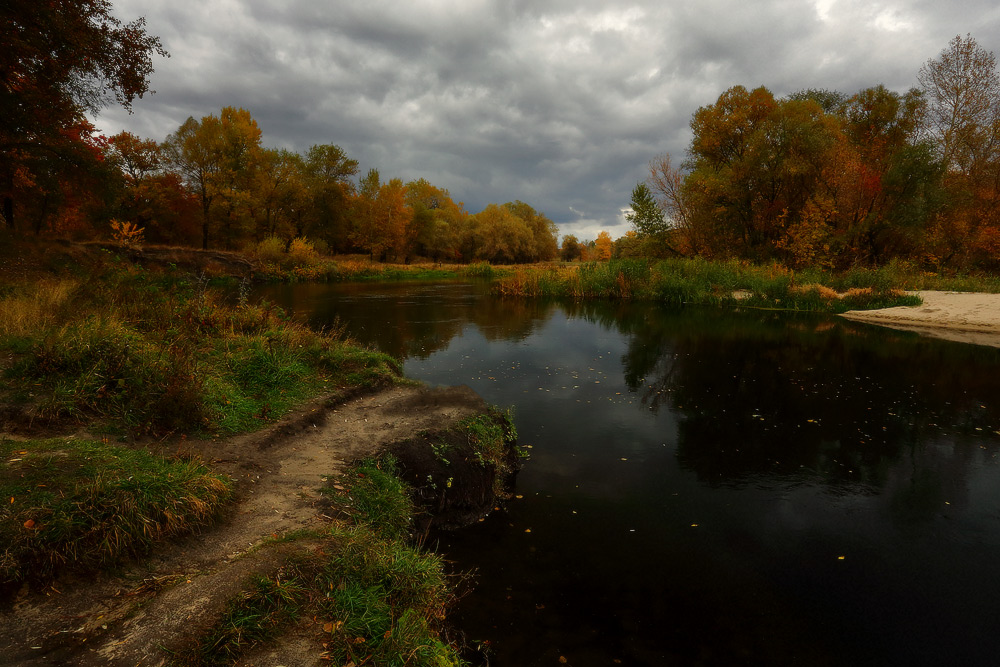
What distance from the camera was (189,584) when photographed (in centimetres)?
300

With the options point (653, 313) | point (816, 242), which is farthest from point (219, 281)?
point (816, 242)

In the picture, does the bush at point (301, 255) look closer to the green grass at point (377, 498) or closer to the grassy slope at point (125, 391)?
the grassy slope at point (125, 391)

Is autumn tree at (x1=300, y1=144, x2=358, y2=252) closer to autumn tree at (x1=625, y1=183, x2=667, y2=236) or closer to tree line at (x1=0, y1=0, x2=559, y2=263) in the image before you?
tree line at (x1=0, y1=0, x2=559, y2=263)

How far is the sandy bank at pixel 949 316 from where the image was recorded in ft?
57.9

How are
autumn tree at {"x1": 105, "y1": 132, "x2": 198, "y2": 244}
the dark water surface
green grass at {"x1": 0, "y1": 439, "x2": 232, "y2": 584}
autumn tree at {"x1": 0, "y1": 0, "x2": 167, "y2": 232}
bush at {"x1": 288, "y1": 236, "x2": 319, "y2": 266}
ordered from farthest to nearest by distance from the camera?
bush at {"x1": 288, "y1": 236, "x2": 319, "y2": 266} → autumn tree at {"x1": 105, "y1": 132, "x2": 198, "y2": 244} → autumn tree at {"x1": 0, "y1": 0, "x2": 167, "y2": 232} → the dark water surface → green grass at {"x1": 0, "y1": 439, "x2": 232, "y2": 584}

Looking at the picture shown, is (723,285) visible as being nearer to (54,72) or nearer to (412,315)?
(412,315)

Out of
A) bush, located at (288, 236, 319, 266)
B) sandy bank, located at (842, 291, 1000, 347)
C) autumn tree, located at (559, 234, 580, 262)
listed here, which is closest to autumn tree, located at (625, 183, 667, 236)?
sandy bank, located at (842, 291, 1000, 347)

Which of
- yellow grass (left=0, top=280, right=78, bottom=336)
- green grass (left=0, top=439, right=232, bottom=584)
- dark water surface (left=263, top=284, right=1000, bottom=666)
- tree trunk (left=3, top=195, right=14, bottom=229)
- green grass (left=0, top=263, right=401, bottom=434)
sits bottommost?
dark water surface (left=263, top=284, right=1000, bottom=666)

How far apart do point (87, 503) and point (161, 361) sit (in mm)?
3030

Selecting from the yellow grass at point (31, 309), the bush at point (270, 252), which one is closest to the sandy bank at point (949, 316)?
the yellow grass at point (31, 309)

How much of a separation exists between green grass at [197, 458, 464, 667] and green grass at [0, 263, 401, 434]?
119 inches

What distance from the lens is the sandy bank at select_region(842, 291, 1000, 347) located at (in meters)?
17.7

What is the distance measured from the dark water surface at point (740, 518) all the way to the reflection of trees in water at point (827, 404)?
5cm

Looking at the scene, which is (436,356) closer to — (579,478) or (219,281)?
(579,478)
